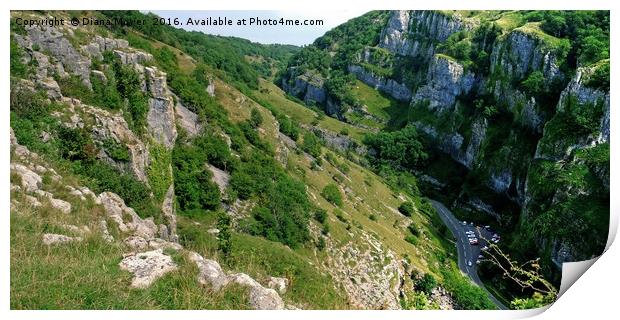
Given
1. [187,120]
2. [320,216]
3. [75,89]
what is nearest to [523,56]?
[320,216]

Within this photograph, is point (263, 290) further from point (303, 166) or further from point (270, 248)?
point (303, 166)

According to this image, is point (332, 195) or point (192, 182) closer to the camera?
point (192, 182)

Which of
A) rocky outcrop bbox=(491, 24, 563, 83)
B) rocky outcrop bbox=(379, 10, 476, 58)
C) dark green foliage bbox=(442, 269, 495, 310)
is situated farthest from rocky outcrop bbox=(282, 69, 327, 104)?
dark green foliage bbox=(442, 269, 495, 310)

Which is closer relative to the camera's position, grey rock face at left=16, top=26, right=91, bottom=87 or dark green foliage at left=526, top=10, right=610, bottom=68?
grey rock face at left=16, top=26, right=91, bottom=87

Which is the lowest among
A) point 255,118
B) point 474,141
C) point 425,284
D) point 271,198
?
point 425,284

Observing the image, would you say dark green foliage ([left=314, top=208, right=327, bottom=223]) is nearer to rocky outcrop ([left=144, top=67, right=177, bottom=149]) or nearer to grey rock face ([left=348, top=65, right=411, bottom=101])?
rocky outcrop ([left=144, top=67, right=177, bottom=149])

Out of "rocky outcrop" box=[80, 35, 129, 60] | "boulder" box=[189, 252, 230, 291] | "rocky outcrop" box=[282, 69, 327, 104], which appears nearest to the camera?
"boulder" box=[189, 252, 230, 291]

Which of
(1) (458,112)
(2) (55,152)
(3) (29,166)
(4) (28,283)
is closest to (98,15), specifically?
(2) (55,152)

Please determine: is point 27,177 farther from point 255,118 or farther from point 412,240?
point 412,240
